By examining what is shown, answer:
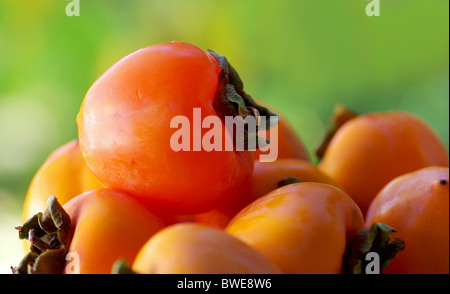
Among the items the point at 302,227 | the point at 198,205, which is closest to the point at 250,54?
the point at 198,205

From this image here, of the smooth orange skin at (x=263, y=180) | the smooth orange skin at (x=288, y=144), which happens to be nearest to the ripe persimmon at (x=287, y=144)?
the smooth orange skin at (x=288, y=144)

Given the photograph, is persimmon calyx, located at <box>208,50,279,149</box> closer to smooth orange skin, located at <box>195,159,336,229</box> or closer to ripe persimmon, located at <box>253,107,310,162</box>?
smooth orange skin, located at <box>195,159,336,229</box>

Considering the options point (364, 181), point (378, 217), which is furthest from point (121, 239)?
point (364, 181)

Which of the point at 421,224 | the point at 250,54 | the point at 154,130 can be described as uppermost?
the point at 250,54

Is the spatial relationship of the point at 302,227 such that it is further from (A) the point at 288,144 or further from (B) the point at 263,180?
(A) the point at 288,144

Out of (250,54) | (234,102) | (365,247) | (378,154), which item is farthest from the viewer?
(250,54)

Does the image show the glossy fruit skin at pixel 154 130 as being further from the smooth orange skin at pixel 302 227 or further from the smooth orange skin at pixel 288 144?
the smooth orange skin at pixel 288 144

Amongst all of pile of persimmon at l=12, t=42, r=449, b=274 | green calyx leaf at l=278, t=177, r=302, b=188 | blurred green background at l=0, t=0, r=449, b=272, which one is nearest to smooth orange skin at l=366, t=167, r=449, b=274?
pile of persimmon at l=12, t=42, r=449, b=274

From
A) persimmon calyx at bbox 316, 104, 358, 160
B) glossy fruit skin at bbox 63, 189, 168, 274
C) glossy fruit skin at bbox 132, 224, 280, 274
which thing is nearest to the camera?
glossy fruit skin at bbox 132, 224, 280, 274
